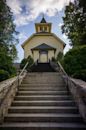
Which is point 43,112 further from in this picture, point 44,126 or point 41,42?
point 41,42

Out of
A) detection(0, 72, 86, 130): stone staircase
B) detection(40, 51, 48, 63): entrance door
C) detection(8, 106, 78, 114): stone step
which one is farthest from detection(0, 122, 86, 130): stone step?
detection(40, 51, 48, 63): entrance door

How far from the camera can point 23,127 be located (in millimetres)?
7223

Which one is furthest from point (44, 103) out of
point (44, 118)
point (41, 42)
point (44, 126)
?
point (41, 42)

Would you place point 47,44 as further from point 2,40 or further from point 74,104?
point 74,104

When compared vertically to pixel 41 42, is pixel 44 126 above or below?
below

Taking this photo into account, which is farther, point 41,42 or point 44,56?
point 41,42

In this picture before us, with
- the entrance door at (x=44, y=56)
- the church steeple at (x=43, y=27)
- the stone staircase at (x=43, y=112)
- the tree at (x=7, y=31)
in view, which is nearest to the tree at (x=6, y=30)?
the tree at (x=7, y=31)

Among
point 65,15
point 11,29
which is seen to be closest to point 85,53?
point 65,15

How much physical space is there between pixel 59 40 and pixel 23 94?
1250 inches

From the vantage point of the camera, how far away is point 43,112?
859cm

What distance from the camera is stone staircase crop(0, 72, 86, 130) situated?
7.32 metres

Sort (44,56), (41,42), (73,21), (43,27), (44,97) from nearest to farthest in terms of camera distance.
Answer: (44,97) → (73,21) → (44,56) → (41,42) → (43,27)

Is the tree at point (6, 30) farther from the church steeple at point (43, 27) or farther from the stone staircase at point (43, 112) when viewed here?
the stone staircase at point (43, 112)

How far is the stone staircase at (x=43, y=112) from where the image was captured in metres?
7.32
